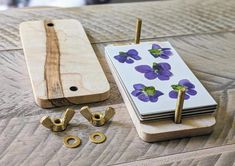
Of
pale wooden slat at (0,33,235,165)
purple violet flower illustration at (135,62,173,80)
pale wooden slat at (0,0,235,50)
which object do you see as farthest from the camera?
pale wooden slat at (0,0,235,50)

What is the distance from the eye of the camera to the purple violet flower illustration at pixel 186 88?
0.55m

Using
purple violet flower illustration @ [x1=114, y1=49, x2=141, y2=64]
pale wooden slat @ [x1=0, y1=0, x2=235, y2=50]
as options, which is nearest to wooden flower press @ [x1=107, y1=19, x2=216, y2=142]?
purple violet flower illustration @ [x1=114, y1=49, x2=141, y2=64]

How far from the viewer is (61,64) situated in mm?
626

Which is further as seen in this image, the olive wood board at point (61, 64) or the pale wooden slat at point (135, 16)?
the pale wooden slat at point (135, 16)

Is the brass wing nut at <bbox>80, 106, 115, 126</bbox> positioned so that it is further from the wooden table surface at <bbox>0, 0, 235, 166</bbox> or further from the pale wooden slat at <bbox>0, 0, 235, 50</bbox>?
the pale wooden slat at <bbox>0, 0, 235, 50</bbox>

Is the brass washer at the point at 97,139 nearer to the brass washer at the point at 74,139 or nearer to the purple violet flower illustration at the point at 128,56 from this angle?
the brass washer at the point at 74,139

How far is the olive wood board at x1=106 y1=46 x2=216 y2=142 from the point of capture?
513mm

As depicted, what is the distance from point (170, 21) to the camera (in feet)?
2.69

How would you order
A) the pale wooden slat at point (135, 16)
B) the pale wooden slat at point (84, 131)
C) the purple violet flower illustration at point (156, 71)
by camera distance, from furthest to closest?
the pale wooden slat at point (135, 16)
the purple violet flower illustration at point (156, 71)
the pale wooden slat at point (84, 131)

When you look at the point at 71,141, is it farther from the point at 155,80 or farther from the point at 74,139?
the point at 155,80

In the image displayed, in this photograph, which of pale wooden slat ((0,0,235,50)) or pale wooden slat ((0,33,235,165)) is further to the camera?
pale wooden slat ((0,0,235,50))

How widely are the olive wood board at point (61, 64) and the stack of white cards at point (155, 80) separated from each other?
0.03 meters

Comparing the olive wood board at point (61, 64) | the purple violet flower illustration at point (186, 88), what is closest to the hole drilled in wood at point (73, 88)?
the olive wood board at point (61, 64)

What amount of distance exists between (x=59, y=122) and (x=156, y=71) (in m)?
0.16
